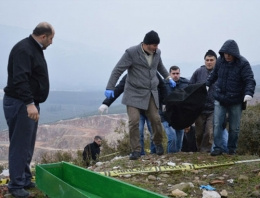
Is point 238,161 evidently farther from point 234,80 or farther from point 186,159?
point 234,80

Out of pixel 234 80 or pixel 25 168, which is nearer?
pixel 25 168

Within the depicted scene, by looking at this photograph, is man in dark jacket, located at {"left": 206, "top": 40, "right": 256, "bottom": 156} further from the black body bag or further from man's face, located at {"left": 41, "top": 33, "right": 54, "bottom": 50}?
man's face, located at {"left": 41, "top": 33, "right": 54, "bottom": 50}

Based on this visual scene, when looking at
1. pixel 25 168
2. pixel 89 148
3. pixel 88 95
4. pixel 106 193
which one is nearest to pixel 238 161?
pixel 106 193

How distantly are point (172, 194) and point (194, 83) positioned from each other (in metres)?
2.92

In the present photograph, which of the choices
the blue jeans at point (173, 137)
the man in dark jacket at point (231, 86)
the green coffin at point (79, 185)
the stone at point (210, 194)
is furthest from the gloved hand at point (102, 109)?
the stone at point (210, 194)

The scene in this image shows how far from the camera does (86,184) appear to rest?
4.57m

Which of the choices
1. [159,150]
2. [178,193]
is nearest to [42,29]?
[178,193]

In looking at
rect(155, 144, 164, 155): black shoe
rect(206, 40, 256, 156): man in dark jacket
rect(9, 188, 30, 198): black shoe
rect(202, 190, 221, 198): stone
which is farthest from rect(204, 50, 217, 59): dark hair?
rect(9, 188, 30, 198): black shoe

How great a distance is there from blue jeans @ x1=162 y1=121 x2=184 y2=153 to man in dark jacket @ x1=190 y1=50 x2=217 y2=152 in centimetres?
36

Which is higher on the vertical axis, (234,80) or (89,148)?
(234,80)

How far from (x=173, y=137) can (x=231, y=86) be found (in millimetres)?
1536

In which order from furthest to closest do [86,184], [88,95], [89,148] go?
[88,95], [89,148], [86,184]

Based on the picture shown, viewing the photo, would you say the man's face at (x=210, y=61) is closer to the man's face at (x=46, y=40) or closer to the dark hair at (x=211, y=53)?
the dark hair at (x=211, y=53)

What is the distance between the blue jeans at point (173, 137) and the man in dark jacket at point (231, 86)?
85cm
